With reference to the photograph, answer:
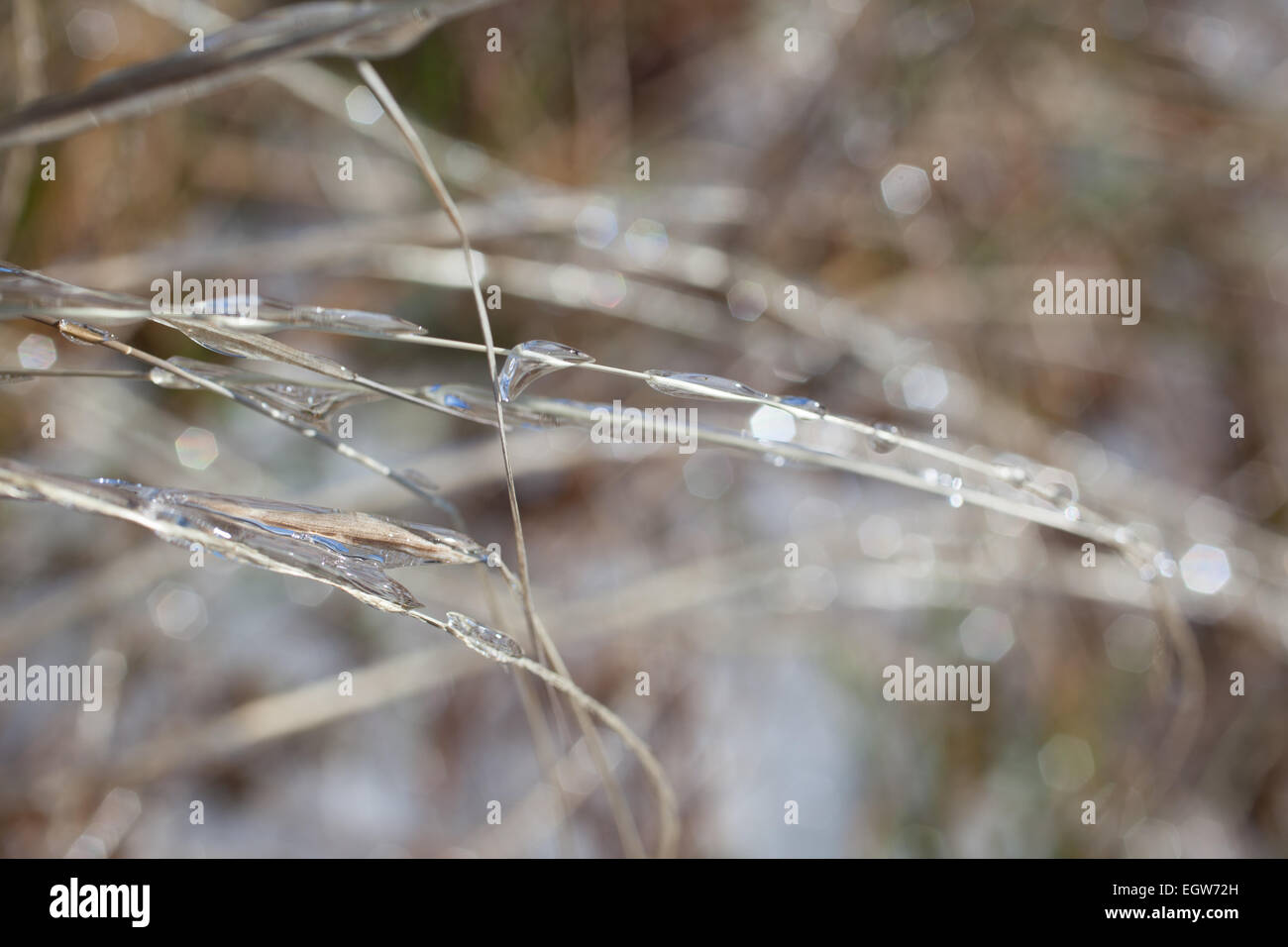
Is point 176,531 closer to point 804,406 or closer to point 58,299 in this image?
point 58,299

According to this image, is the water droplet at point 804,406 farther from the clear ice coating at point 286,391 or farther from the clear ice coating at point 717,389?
the clear ice coating at point 286,391

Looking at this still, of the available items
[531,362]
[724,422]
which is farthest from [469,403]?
[724,422]

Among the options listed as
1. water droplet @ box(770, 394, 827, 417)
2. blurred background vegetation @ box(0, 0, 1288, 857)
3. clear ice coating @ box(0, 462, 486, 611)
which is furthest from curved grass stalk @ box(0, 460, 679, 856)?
blurred background vegetation @ box(0, 0, 1288, 857)

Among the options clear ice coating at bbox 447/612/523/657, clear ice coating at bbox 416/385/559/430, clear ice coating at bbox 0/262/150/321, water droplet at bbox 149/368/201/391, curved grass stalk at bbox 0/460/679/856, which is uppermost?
clear ice coating at bbox 0/262/150/321

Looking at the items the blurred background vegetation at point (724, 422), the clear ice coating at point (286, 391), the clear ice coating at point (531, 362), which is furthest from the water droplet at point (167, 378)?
the blurred background vegetation at point (724, 422)

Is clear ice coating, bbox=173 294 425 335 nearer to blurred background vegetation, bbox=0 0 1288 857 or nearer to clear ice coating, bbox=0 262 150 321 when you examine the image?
clear ice coating, bbox=0 262 150 321
